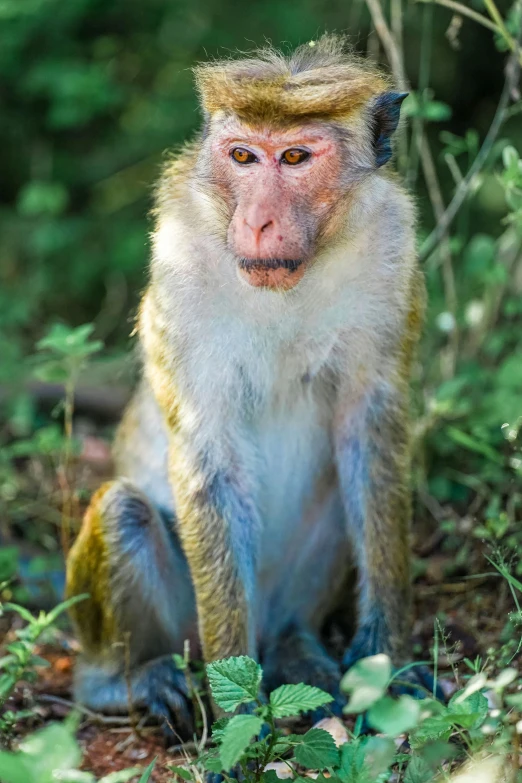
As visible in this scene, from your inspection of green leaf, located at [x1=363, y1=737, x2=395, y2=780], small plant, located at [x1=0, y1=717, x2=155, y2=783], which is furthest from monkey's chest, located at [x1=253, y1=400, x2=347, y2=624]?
small plant, located at [x1=0, y1=717, x2=155, y2=783]

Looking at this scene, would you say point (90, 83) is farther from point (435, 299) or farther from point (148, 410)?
point (148, 410)

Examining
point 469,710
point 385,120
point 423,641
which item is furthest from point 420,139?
point 469,710

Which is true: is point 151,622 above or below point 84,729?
above

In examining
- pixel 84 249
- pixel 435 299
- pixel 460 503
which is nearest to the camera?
pixel 460 503

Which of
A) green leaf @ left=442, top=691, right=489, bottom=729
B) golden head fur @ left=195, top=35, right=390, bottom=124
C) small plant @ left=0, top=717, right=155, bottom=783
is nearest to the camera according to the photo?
small plant @ left=0, top=717, right=155, bottom=783

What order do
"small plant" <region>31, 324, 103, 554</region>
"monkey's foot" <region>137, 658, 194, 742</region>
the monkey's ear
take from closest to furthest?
1. the monkey's ear
2. "monkey's foot" <region>137, 658, 194, 742</region>
3. "small plant" <region>31, 324, 103, 554</region>

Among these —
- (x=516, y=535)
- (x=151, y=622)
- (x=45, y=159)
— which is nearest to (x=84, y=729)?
(x=151, y=622)

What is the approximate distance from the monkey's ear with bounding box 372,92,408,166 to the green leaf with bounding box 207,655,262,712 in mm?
1751

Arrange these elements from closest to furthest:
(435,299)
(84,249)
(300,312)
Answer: (300,312) → (435,299) → (84,249)

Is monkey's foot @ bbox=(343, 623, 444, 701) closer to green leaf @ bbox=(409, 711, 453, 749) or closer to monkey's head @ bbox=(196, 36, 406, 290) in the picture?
green leaf @ bbox=(409, 711, 453, 749)

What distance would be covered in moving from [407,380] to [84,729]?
1764 mm

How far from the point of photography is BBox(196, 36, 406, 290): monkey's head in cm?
336

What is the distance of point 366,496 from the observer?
4.07 m

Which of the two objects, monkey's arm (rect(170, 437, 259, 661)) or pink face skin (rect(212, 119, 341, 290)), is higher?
pink face skin (rect(212, 119, 341, 290))
